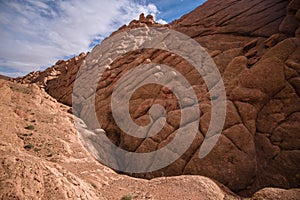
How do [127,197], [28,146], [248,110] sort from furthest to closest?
[248,110] < [28,146] < [127,197]

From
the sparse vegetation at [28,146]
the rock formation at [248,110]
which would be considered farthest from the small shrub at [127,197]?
the sparse vegetation at [28,146]

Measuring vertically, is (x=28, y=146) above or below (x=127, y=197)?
above

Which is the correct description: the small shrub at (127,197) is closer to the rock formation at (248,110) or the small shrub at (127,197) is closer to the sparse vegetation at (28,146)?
the rock formation at (248,110)

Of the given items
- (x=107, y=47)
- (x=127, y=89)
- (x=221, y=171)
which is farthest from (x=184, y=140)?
(x=107, y=47)

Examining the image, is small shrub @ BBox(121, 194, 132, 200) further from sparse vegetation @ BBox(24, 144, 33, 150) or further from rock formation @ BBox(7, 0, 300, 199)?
sparse vegetation @ BBox(24, 144, 33, 150)

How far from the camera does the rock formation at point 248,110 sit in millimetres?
14453

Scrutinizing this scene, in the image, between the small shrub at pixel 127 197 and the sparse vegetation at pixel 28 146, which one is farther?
the sparse vegetation at pixel 28 146

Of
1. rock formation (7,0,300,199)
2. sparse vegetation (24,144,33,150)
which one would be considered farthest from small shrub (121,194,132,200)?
sparse vegetation (24,144,33,150)

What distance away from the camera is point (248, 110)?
671 inches

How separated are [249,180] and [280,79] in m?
10.4

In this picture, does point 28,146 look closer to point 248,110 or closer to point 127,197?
point 127,197

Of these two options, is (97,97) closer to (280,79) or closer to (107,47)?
(107,47)

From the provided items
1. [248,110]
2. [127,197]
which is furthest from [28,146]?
[248,110]

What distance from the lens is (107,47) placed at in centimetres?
4541
